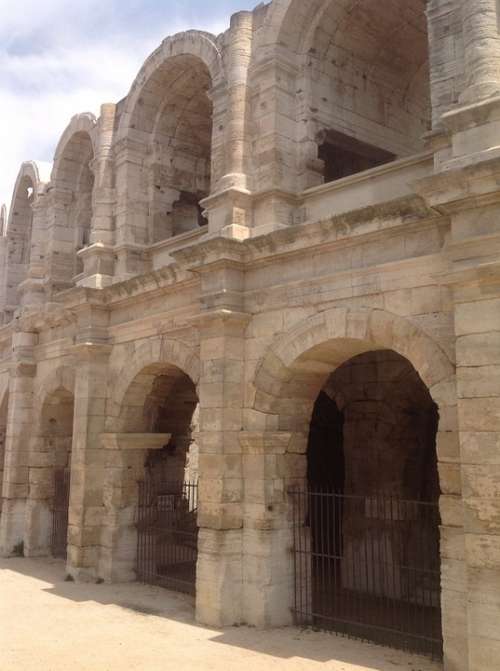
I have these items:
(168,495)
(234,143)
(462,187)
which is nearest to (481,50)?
(462,187)

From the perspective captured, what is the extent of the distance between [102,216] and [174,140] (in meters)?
1.79

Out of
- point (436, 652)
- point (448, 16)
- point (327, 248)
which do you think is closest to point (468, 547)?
point (436, 652)

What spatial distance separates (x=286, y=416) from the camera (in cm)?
809

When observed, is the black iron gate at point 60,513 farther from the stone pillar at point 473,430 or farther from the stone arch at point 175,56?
the stone pillar at point 473,430

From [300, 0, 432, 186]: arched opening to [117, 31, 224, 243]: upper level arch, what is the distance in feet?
8.03

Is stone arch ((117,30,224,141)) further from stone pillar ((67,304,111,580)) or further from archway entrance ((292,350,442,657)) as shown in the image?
archway entrance ((292,350,442,657))

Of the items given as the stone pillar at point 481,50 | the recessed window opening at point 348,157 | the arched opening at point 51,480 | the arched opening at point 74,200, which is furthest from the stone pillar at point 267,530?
the arched opening at point 74,200

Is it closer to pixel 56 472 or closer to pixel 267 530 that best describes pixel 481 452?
pixel 267 530

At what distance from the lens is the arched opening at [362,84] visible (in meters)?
8.80

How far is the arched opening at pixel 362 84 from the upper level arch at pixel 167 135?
2.45 meters

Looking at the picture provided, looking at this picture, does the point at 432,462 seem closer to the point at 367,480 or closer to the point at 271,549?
the point at 367,480

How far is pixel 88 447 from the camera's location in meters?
10.4

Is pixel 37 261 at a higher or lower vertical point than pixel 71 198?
lower

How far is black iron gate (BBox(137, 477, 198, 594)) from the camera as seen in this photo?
10.3 meters
